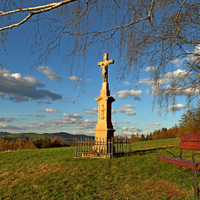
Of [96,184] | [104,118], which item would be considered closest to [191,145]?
[96,184]

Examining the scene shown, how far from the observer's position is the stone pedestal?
1288 centimetres

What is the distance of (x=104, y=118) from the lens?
13250 mm

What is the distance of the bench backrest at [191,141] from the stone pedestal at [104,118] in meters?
6.86

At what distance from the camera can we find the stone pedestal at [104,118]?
12.9 meters

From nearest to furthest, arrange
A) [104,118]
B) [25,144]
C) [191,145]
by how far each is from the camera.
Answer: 1. [191,145]
2. [104,118]
3. [25,144]

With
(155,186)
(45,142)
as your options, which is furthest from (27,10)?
(45,142)

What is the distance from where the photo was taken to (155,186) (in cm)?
562

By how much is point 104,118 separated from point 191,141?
7849 mm

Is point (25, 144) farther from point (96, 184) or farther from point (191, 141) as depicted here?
point (191, 141)

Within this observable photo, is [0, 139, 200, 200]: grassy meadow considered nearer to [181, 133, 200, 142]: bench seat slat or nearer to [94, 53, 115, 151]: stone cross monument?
[181, 133, 200, 142]: bench seat slat

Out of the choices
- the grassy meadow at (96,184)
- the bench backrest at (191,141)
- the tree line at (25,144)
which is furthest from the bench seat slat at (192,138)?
the tree line at (25,144)

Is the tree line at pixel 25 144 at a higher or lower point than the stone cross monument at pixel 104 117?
lower

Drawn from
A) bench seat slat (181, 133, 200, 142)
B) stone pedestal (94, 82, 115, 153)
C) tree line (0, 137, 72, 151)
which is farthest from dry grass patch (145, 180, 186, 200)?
tree line (0, 137, 72, 151)

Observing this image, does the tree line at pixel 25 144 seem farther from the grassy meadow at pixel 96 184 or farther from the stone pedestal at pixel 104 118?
the grassy meadow at pixel 96 184
